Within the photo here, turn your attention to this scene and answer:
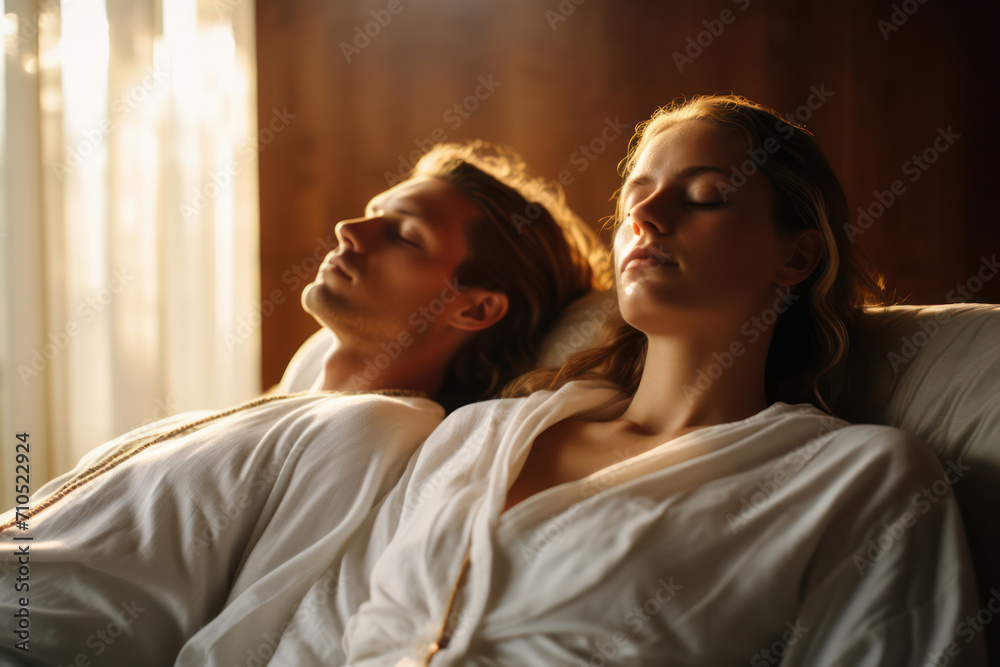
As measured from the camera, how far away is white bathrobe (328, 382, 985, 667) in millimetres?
793

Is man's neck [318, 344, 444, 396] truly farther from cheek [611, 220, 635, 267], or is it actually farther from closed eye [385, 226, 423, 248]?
cheek [611, 220, 635, 267]

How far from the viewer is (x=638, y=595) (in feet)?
2.71

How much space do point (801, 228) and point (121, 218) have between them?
2.57m

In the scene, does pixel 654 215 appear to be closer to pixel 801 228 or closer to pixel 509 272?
pixel 801 228

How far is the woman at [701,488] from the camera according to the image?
2.66ft

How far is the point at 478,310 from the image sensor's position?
64.2 inches

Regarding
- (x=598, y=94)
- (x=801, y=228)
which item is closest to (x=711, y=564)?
(x=801, y=228)

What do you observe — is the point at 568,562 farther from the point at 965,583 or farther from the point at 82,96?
the point at 82,96

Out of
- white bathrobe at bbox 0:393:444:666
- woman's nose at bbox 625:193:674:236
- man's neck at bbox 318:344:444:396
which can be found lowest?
white bathrobe at bbox 0:393:444:666

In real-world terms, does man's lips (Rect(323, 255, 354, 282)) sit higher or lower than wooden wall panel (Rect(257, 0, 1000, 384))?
lower

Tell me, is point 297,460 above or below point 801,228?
below

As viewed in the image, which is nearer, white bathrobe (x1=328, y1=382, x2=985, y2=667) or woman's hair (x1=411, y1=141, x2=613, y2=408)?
white bathrobe (x1=328, y1=382, x2=985, y2=667)

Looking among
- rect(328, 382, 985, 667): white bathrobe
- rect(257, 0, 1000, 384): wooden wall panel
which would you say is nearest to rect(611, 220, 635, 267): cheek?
rect(328, 382, 985, 667): white bathrobe

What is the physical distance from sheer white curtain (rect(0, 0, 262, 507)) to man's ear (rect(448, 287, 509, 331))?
163 cm
